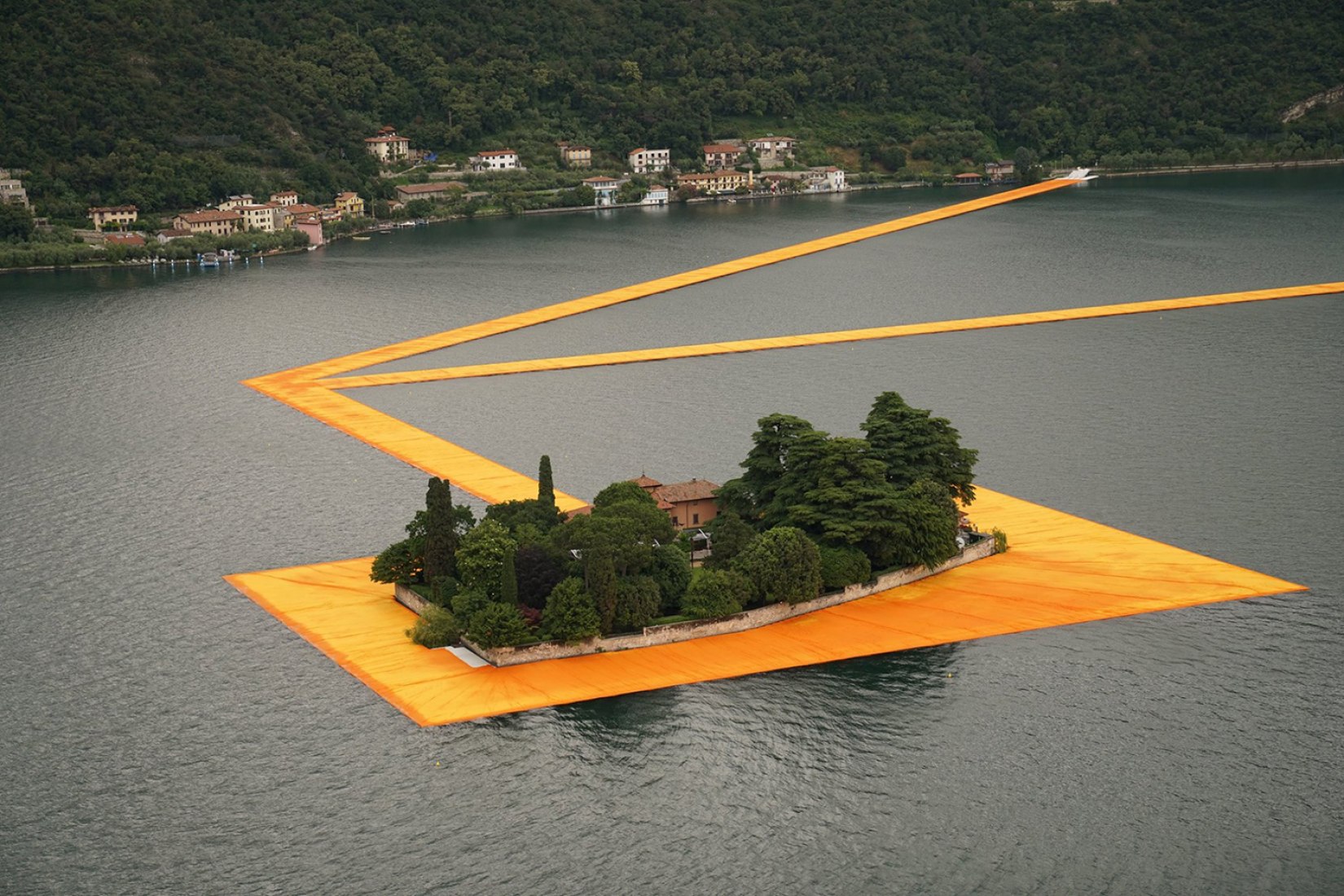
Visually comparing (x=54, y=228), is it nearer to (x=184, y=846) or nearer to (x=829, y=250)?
(x=829, y=250)

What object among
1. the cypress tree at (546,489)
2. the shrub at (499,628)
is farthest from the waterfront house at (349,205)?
the shrub at (499,628)

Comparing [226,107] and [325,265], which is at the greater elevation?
[226,107]

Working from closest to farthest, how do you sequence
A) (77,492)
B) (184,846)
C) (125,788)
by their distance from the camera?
(184,846) < (125,788) < (77,492)

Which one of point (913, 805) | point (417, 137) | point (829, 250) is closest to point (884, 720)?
point (913, 805)

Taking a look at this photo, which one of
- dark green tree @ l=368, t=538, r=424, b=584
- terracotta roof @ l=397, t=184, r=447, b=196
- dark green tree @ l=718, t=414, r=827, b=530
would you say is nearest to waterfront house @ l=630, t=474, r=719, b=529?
dark green tree @ l=718, t=414, r=827, b=530

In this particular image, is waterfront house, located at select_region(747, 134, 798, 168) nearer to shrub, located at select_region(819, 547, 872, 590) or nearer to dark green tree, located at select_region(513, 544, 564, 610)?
shrub, located at select_region(819, 547, 872, 590)

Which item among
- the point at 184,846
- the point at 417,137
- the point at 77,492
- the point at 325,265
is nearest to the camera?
the point at 184,846
